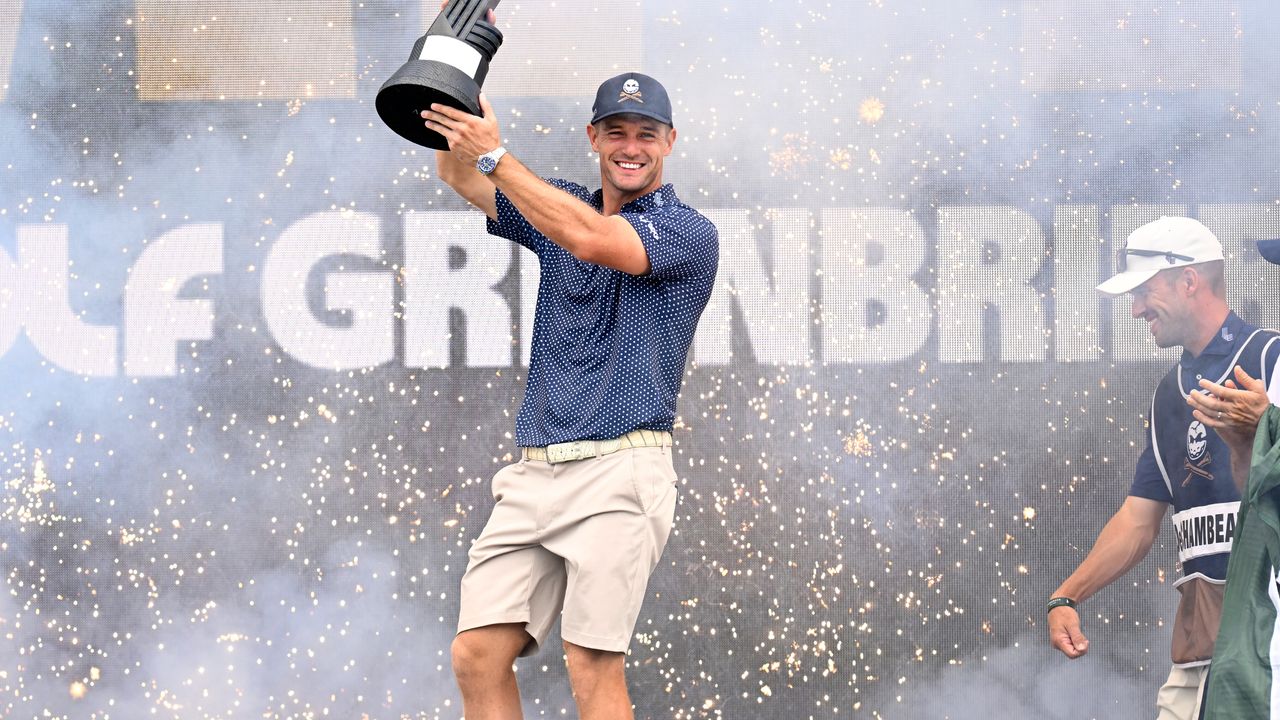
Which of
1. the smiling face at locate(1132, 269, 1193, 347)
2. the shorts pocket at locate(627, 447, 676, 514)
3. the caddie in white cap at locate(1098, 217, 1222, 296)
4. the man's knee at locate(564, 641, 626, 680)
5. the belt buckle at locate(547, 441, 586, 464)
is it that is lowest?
the man's knee at locate(564, 641, 626, 680)

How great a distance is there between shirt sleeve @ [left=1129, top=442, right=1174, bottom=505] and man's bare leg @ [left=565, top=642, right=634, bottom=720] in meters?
1.53

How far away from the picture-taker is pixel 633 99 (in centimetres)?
234

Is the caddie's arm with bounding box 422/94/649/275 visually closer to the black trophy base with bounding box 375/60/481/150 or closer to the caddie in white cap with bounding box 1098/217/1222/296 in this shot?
the black trophy base with bounding box 375/60/481/150

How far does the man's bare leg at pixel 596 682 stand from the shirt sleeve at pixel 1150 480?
5.01ft

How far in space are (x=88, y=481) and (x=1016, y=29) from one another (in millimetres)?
2743

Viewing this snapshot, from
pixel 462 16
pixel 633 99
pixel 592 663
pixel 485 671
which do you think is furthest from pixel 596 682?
pixel 462 16

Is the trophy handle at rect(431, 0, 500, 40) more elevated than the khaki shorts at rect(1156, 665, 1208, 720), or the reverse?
the trophy handle at rect(431, 0, 500, 40)

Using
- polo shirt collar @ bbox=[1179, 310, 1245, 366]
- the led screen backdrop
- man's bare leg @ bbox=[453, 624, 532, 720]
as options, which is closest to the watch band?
the led screen backdrop

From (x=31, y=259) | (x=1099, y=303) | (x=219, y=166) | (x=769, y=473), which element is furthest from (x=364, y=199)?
(x=1099, y=303)

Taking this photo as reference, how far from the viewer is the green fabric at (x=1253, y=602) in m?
2.08

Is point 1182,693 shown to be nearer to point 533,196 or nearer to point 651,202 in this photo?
point 651,202

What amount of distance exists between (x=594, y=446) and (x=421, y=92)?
661 millimetres

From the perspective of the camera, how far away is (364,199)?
11.4ft

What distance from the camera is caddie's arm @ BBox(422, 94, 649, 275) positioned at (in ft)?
6.91
